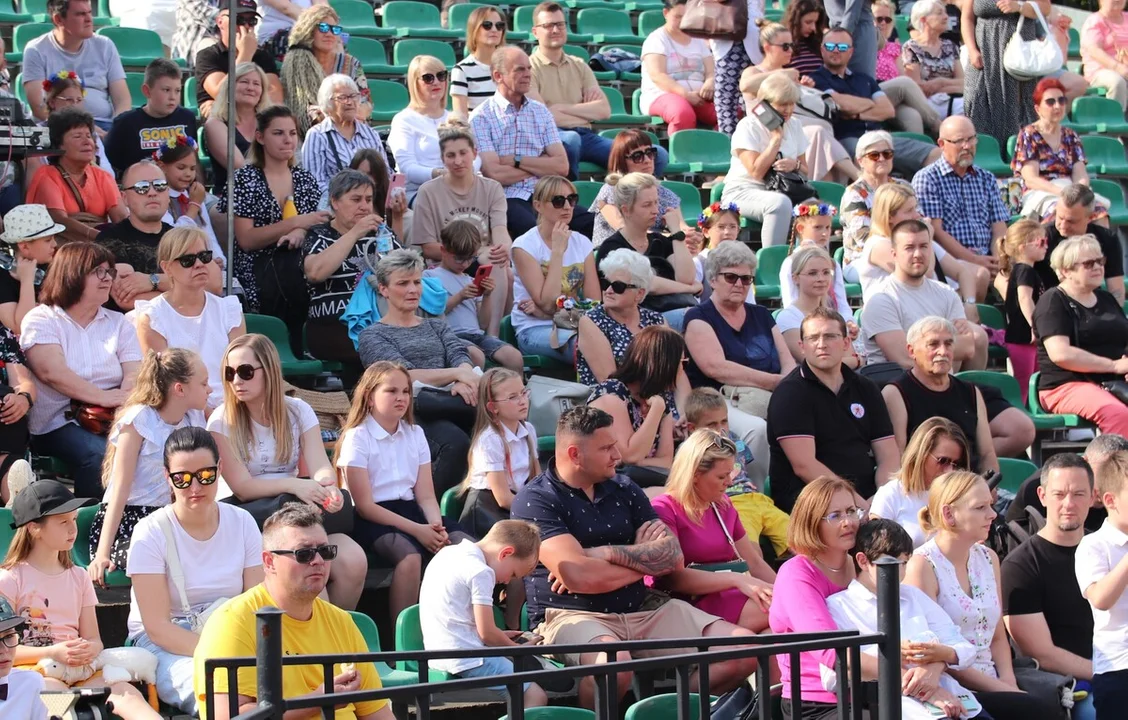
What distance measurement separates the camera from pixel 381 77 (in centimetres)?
1141

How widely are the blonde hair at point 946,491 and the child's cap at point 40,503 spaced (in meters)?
2.98

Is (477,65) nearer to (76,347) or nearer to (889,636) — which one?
(76,347)

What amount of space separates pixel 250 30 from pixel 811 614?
560cm

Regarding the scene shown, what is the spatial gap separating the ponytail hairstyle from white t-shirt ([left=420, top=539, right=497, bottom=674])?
1.25 m

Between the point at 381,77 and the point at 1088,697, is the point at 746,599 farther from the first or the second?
the point at 381,77

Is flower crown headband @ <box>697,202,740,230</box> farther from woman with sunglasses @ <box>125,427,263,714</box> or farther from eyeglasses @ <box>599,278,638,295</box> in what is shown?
woman with sunglasses @ <box>125,427,263,714</box>

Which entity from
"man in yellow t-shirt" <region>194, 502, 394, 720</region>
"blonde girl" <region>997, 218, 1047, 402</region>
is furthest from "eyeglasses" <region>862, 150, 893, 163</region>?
"man in yellow t-shirt" <region>194, 502, 394, 720</region>

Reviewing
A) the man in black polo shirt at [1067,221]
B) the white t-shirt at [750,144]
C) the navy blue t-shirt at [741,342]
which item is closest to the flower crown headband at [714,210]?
the white t-shirt at [750,144]

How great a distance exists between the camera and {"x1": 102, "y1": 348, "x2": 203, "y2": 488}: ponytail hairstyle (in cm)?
592

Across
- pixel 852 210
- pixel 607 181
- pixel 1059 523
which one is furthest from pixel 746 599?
pixel 852 210

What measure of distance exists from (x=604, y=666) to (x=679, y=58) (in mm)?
8110

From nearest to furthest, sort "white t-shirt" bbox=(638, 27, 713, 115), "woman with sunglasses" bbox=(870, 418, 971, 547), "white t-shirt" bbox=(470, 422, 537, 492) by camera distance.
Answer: "white t-shirt" bbox=(470, 422, 537, 492) < "woman with sunglasses" bbox=(870, 418, 971, 547) < "white t-shirt" bbox=(638, 27, 713, 115)

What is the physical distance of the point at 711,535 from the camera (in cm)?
629

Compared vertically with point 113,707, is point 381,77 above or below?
above
